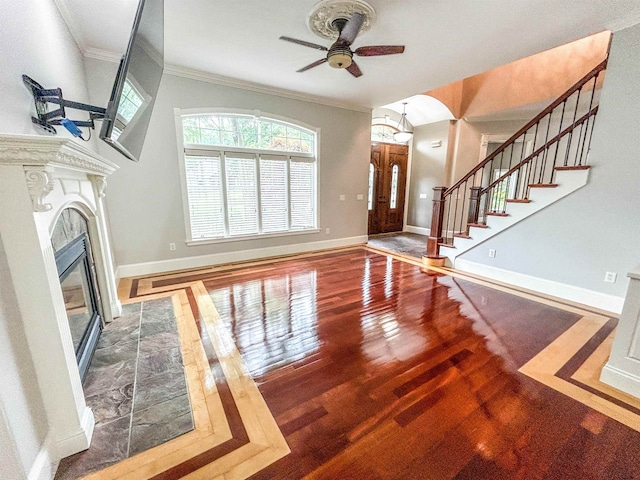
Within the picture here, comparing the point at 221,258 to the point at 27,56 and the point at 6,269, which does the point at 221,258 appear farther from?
the point at 6,269

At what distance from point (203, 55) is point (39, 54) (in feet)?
6.30

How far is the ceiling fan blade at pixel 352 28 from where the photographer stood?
7.26ft

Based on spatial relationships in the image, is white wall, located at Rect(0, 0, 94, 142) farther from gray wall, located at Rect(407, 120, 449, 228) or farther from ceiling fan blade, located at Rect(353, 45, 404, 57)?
gray wall, located at Rect(407, 120, 449, 228)

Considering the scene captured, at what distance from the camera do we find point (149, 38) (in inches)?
67.4

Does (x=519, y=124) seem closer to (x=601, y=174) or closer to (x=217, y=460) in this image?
(x=601, y=174)

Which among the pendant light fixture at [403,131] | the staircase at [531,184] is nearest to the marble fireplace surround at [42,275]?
the staircase at [531,184]

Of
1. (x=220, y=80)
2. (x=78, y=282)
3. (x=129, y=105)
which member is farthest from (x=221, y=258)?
(x=129, y=105)

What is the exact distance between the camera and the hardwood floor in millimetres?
1335

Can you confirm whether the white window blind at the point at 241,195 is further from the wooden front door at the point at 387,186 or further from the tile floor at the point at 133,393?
the wooden front door at the point at 387,186

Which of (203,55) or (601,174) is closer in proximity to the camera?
(601,174)

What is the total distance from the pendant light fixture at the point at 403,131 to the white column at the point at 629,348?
5.63 m

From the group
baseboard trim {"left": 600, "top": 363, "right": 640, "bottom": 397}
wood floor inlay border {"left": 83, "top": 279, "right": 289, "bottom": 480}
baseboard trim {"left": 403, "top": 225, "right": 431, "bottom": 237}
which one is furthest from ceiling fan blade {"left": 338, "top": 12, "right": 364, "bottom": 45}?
baseboard trim {"left": 403, "top": 225, "right": 431, "bottom": 237}

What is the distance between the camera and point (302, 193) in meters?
5.21

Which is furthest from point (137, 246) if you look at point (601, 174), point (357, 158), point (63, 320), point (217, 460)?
point (601, 174)
